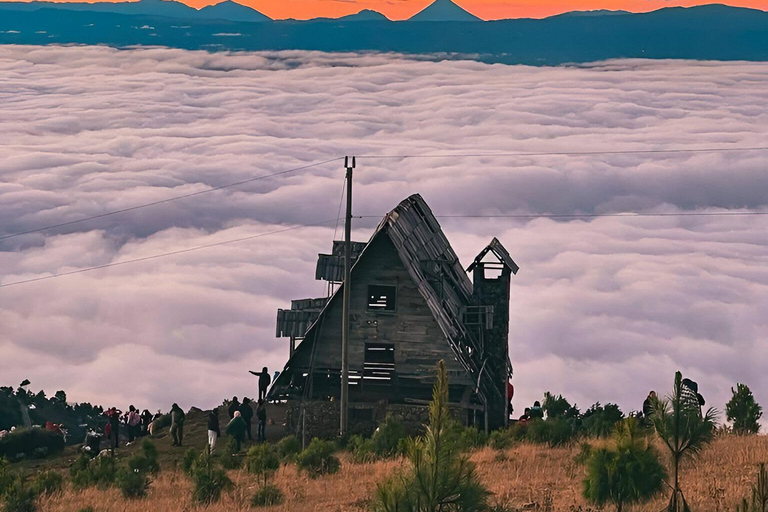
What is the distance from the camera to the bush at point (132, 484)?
1045 inches

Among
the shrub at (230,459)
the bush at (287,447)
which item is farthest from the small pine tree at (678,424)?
the bush at (287,447)

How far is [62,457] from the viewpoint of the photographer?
39906mm

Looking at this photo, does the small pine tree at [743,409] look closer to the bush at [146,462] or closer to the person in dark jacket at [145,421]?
the bush at [146,462]

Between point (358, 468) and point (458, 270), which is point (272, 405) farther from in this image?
point (358, 468)

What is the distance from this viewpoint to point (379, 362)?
41562mm

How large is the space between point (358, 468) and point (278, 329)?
45.9 ft

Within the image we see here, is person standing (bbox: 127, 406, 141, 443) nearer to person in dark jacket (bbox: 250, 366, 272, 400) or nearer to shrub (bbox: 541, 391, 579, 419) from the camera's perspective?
person in dark jacket (bbox: 250, 366, 272, 400)

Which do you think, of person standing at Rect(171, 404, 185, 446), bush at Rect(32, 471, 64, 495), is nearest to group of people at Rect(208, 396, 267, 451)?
person standing at Rect(171, 404, 185, 446)

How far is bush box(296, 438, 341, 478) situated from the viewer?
2825cm

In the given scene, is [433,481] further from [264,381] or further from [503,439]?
[264,381]

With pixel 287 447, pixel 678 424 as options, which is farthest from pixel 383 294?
pixel 678 424

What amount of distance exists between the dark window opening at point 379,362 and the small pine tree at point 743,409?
1255 cm

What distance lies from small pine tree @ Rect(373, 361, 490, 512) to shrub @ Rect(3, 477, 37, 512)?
11.8 m

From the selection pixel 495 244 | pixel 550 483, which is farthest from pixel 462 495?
pixel 495 244
